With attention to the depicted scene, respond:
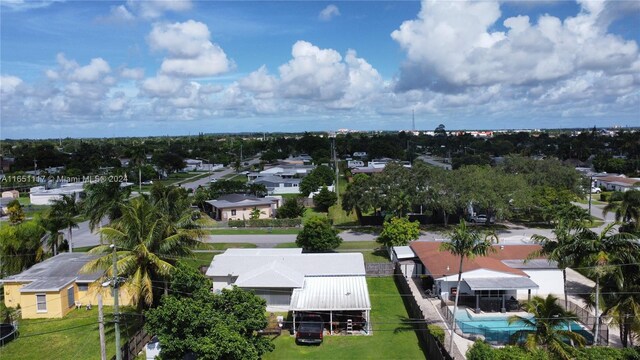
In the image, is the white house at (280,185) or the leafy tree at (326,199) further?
the white house at (280,185)

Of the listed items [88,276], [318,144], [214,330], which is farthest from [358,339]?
[318,144]

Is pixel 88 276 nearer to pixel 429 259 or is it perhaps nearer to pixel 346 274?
pixel 346 274

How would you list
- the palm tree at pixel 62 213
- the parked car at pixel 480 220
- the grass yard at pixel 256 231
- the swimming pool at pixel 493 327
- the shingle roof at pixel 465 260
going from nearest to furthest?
the swimming pool at pixel 493 327
the shingle roof at pixel 465 260
the palm tree at pixel 62 213
the grass yard at pixel 256 231
the parked car at pixel 480 220

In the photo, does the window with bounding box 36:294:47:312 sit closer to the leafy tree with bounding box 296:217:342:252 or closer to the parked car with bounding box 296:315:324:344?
the parked car with bounding box 296:315:324:344

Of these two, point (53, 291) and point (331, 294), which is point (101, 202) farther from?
point (331, 294)

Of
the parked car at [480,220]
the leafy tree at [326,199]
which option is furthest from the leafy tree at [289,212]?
the parked car at [480,220]

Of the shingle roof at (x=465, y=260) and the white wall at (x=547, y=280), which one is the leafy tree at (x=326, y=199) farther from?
the white wall at (x=547, y=280)

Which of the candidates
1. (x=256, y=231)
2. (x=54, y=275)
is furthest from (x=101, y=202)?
(x=256, y=231)
